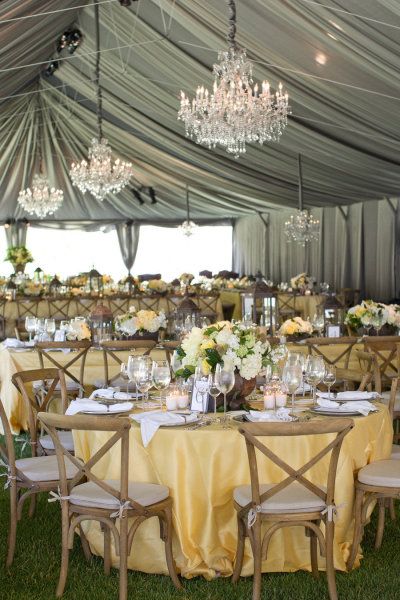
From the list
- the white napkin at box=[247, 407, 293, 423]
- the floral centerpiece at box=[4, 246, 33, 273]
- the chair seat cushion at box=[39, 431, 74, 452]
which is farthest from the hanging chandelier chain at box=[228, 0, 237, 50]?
the floral centerpiece at box=[4, 246, 33, 273]

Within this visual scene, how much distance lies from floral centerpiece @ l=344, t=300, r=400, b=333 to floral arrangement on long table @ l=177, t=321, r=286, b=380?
334 centimetres

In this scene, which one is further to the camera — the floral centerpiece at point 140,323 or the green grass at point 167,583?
the floral centerpiece at point 140,323

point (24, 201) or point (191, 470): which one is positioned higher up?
point (24, 201)

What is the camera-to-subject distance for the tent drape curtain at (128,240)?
26.0 m

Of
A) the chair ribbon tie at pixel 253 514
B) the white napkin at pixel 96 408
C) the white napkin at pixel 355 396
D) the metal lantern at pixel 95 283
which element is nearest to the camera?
the chair ribbon tie at pixel 253 514

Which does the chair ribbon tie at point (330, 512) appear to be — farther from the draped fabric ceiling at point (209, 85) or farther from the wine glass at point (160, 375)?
the draped fabric ceiling at point (209, 85)

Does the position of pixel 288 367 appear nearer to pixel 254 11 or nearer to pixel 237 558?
pixel 237 558

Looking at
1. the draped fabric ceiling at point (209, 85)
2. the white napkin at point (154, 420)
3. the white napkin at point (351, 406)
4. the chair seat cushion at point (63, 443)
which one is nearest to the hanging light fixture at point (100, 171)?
the draped fabric ceiling at point (209, 85)

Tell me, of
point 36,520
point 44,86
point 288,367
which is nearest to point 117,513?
point 288,367

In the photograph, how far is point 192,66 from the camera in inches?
433

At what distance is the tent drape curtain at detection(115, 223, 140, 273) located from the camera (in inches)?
1024

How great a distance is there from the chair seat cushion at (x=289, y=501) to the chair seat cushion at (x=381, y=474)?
39 cm

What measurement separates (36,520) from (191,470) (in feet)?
5.05

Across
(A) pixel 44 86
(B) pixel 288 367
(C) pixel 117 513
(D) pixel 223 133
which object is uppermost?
(A) pixel 44 86
